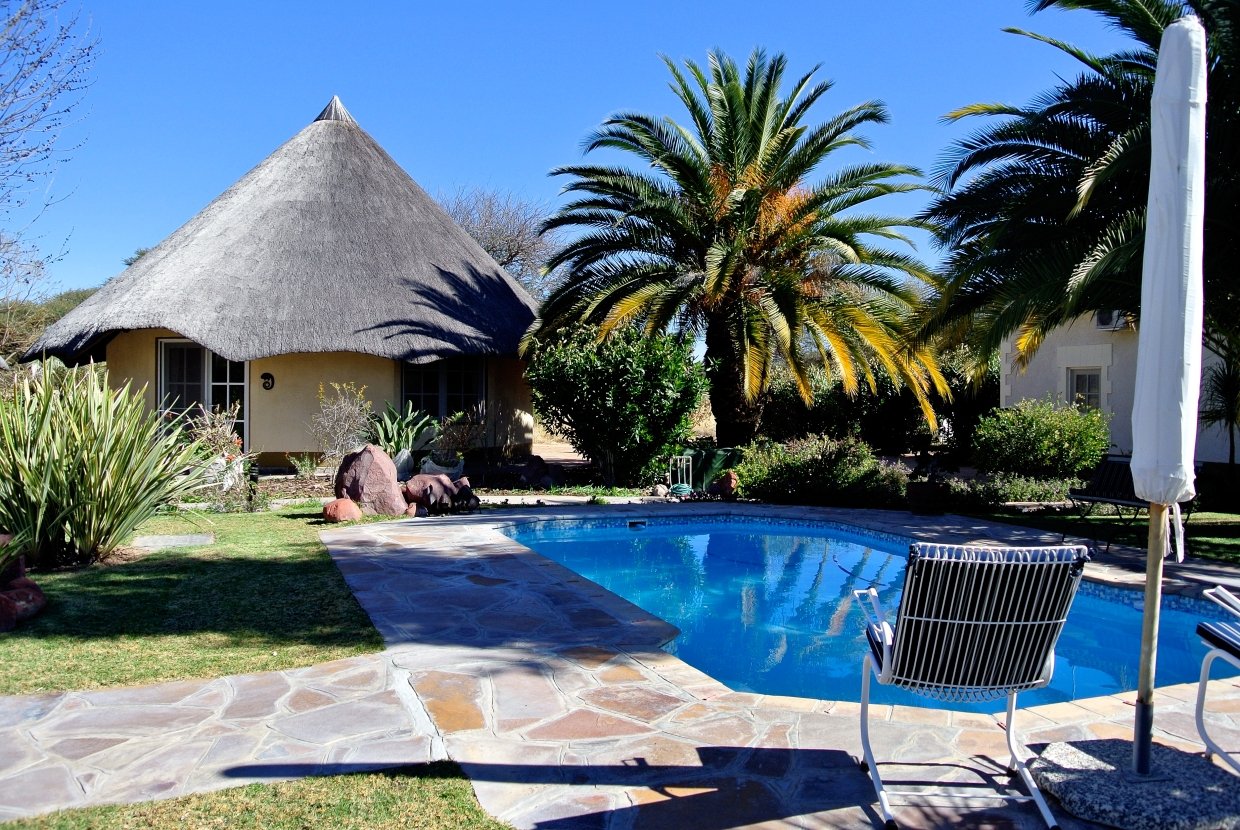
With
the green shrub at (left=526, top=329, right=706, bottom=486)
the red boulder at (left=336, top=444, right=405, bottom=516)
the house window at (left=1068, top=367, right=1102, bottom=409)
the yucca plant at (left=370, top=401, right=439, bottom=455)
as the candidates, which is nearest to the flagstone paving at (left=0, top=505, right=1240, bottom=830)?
the red boulder at (left=336, top=444, right=405, bottom=516)

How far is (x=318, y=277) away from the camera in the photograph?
51.5 ft

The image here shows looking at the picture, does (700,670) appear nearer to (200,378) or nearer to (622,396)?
(622,396)

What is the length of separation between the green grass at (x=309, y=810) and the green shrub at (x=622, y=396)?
1044 centimetres

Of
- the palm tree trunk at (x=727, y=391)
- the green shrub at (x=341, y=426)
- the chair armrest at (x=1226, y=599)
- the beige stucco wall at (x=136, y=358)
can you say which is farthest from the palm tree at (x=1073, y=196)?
the beige stucco wall at (x=136, y=358)

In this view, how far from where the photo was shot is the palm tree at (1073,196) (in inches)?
354

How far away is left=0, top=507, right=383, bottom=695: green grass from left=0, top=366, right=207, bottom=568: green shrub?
1.07 feet

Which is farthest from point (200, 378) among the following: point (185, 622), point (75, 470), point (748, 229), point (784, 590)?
point (784, 590)

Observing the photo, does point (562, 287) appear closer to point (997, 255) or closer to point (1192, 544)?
point (997, 255)

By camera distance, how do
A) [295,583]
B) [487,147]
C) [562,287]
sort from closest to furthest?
1. [295,583]
2. [562,287]
3. [487,147]

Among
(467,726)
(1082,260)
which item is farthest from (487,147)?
(467,726)

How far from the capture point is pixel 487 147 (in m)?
34.7

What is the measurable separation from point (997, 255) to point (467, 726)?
342 inches

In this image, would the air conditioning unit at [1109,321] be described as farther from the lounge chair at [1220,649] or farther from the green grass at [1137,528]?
the lounge chair at [1220,649]

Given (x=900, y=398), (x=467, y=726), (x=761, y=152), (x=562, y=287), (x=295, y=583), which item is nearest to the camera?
(x=467, y=726)
